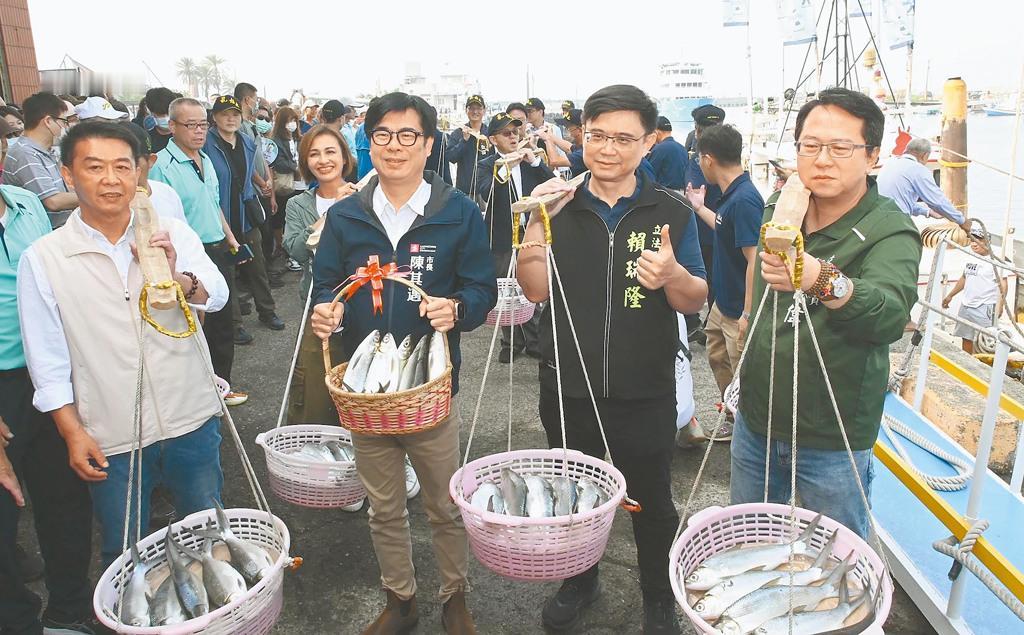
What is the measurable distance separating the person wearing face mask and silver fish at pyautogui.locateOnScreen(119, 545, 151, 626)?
8.72 ft

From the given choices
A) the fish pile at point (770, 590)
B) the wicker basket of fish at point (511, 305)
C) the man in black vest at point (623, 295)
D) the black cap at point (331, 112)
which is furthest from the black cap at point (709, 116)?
the fish pile at point (770, 590)

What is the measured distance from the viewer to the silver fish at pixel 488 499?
2.77m

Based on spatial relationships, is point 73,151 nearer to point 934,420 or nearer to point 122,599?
point 122,599

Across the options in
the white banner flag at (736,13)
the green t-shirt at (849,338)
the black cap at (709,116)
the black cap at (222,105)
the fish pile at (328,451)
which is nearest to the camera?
the green t-shirt at (849,338)

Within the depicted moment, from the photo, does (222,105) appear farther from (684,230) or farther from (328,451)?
(684,230)

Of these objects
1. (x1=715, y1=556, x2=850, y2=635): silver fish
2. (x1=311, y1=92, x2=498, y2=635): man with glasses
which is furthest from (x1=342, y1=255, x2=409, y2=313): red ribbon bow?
(x1=715, y1=556, x2=850, y2=635): silver fish

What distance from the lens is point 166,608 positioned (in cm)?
238

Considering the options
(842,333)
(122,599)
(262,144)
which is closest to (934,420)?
(842,333)

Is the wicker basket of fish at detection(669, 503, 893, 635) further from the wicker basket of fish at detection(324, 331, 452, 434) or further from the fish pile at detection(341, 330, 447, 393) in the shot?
the fish pile at detection(341, 330, 447, 393)

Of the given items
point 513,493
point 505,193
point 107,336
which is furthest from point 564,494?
point 505,193

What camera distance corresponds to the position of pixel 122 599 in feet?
7.99

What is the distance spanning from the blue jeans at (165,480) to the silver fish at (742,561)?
203 cm

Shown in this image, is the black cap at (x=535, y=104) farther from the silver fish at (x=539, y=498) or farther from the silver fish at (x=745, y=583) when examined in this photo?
the silver fish at (x=745, y=583)

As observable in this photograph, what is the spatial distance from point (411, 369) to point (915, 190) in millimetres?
6790
